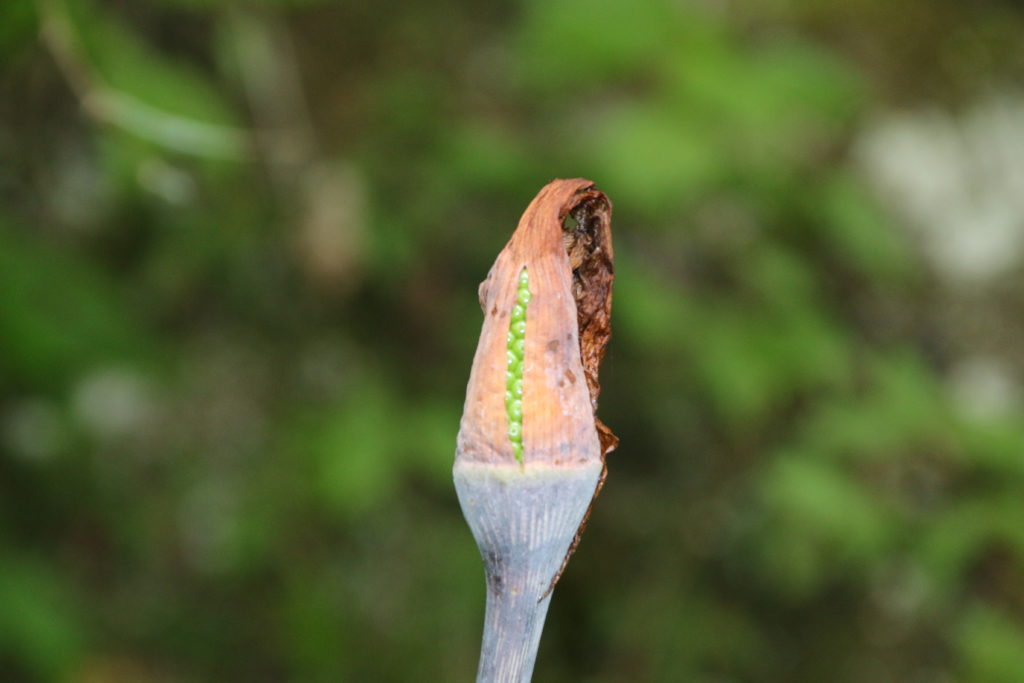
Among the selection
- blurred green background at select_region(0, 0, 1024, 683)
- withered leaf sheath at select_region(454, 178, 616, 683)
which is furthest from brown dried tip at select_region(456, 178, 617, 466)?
blurred green background at select_region(0, 0, 1024, 683)

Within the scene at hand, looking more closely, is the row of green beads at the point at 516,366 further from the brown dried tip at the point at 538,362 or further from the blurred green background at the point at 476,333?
the blurred green background at the point at 476,333

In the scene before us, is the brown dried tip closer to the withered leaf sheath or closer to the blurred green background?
the withered leaf sheath

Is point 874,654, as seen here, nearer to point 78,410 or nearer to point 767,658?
point 767,658

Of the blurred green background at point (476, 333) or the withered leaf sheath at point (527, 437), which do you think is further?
the blurred green background at point (476, 333)

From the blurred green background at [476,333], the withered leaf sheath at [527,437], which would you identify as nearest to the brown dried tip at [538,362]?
the withered leaf sheath at [527,437]

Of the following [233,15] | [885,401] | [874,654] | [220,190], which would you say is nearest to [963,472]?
[885,401]

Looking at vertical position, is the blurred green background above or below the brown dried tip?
above

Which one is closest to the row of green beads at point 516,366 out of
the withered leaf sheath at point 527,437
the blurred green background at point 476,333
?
the withered leaf sheath at point 527,437

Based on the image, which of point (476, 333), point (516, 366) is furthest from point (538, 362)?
point (476, 333)

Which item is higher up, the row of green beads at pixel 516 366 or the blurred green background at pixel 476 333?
the blurred green background at pixel 476 333
